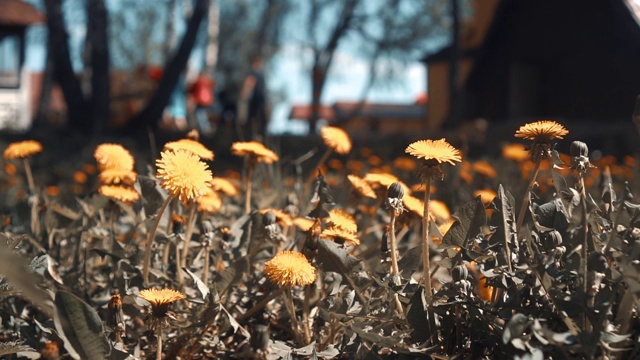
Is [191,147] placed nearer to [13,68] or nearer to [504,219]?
[504,219]

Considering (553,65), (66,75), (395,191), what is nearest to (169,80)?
(66,75)

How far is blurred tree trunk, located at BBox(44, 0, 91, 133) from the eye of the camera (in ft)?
36.3

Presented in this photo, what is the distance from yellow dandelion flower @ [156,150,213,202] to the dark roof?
22725mm

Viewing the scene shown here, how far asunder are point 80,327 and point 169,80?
10450 mm

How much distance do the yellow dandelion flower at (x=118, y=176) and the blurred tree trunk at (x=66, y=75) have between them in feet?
30.3

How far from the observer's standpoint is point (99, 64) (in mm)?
11102

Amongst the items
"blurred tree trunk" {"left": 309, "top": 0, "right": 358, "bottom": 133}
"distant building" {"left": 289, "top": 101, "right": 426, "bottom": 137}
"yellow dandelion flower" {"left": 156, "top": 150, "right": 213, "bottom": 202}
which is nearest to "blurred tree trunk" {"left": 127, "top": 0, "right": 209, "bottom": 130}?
"blurred tree trunk" {"left": 309, "top": 0, "right": 358, "bottom": 133}

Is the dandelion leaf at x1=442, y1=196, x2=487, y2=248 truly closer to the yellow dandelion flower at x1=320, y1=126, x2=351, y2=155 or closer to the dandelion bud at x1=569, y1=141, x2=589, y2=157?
the dandelion bud at x1=569, y1=141, x2=589, y2=157

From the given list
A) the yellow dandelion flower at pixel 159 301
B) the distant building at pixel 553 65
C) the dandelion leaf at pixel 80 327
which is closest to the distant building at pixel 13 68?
the distant building at pixel 553 65

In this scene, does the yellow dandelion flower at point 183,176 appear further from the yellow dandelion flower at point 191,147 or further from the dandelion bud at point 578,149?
the dandelion bud at point 578,149

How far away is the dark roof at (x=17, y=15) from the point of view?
74.8 ft

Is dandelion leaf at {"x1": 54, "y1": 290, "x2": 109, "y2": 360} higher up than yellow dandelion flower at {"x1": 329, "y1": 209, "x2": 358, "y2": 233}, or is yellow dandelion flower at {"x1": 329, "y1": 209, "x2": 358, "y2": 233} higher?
yellow dandelion flower at {"x1": 329, "y1": 209, "x2": 358, "y2": 233}

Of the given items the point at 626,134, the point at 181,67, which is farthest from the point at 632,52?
the point at 181,67

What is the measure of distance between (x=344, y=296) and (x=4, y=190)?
13.2 feet
